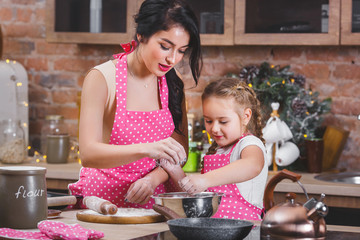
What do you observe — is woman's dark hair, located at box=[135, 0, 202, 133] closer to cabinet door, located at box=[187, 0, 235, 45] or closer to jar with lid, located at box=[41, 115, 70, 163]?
cabinet door, located at box=[187, 0, 235, 45]

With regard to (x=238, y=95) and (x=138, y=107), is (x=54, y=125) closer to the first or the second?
(x=138, y=107)

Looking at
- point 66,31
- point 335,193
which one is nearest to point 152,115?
point 335,193

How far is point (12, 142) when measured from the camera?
3.04 metres

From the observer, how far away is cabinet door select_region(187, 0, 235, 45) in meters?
2.94

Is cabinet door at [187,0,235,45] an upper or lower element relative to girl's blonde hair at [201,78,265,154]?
upper

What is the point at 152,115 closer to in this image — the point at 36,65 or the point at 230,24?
the point at 230,24

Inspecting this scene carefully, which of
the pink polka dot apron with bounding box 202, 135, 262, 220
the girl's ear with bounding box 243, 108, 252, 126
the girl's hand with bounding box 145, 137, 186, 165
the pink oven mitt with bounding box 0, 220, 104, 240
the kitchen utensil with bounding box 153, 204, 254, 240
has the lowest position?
the pink polka dot apron with bounding box 202, 135, 262, 220

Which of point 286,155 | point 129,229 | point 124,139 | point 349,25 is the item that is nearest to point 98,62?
point 286,155

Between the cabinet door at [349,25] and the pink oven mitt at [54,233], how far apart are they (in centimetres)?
194

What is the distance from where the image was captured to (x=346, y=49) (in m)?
3.06

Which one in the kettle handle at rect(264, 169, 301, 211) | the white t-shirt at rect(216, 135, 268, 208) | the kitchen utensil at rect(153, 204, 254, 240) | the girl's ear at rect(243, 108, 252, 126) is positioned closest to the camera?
the kitchen utensil at rect(153, 204, 254, 240)

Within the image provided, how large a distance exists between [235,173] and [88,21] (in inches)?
66.8

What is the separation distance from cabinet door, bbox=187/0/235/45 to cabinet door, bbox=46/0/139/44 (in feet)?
1.27

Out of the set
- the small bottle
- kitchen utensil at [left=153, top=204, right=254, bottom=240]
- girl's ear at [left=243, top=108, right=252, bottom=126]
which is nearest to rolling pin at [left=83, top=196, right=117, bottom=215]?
kitchen utensil at [left=153, top=204, right=254, bottom=240]
